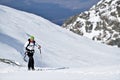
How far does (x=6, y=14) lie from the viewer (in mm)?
59594

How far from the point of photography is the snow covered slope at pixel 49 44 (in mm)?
44428

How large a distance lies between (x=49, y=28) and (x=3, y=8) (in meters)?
7.94

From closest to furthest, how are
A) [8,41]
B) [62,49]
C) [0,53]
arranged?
[0,53], [8,41], [62,49]

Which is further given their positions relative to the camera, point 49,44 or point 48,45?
point 49,44

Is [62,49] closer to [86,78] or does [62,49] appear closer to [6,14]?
[6,14]

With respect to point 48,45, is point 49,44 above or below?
above

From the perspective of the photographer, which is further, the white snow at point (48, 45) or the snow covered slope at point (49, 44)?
the snow covered slope at point (49, 44)

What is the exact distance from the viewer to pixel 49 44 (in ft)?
177

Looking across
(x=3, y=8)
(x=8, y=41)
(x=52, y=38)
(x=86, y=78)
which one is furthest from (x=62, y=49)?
(x=86, y=78)

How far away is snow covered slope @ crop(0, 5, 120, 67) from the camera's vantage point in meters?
44.4

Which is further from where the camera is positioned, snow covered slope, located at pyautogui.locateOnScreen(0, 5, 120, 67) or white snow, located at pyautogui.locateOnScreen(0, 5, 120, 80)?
snow covered slope, located at pyautogui.locateOnScreen(0, 5, 120, 67)

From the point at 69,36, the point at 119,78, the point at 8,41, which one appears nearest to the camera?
the point at 119,78

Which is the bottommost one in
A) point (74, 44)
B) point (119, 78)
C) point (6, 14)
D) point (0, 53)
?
point (119, 78)

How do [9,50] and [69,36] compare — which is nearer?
[9,50]
